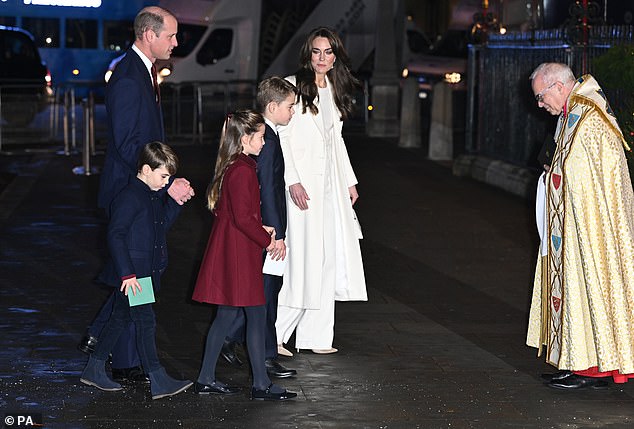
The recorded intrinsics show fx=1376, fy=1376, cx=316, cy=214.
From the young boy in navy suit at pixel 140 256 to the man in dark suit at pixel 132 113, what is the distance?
17 centimetres

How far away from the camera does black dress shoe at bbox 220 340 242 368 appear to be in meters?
7.82

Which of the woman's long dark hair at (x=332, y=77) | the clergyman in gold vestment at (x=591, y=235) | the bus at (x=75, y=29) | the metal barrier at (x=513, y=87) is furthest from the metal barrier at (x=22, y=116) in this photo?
the clergyman in gold vestment at (x=591, y=235)

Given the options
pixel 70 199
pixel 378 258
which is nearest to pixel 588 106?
pixel 378 258

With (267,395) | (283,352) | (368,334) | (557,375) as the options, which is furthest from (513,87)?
(267,395)

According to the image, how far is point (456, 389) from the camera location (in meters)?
7.40

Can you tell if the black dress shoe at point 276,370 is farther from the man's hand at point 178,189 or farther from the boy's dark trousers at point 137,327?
the man's hand at point 178,189

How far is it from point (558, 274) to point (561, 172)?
1.83 feet

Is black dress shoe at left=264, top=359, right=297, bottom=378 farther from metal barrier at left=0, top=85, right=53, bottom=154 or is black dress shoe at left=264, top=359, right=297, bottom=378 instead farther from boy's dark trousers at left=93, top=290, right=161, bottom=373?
metal barrier at left=0, top=85, right=53, bottom=154

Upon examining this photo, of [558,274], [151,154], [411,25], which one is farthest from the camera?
[411,25]

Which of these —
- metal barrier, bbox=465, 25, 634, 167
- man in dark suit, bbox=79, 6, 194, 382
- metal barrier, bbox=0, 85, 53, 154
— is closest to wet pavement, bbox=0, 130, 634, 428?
man in dark suit, bbox=79, 6, 194, 382

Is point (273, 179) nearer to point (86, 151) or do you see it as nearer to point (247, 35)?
point (86, 151)

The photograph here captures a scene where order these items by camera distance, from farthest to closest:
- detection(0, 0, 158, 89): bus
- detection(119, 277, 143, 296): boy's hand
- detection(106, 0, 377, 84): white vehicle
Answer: detection(0, 0, 158, 89): bus → detection(106, 0, 377, 84): white vehicle → detection(119, 277, 143, 296): boy's hand

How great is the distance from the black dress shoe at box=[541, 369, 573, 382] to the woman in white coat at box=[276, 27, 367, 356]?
133cm

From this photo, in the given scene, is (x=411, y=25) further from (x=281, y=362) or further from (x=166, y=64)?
(x=281, y=362)
